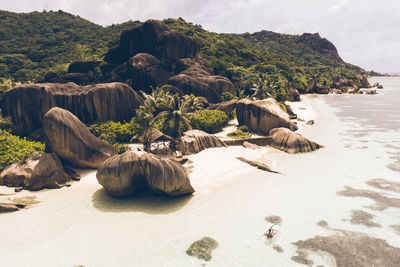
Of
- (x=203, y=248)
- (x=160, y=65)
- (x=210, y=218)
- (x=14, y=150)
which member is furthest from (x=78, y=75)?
(x=203, y=248)

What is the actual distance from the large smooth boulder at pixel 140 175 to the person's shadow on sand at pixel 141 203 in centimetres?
49

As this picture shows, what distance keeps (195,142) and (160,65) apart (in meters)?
31.3

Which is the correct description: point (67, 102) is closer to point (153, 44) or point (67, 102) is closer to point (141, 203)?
point (141, 203)

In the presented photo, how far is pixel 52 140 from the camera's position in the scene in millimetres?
22094

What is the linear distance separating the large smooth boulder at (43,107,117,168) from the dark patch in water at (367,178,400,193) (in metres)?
26.9

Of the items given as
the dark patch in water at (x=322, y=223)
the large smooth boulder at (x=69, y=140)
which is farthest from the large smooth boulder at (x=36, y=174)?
the dark patch in water at (x=322, y=223)

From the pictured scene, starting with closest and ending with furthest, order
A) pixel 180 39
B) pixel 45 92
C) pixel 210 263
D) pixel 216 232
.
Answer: pixel 210 263, pixel 216 232, pixel 45 92, pixel 180 39

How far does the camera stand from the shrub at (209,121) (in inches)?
1423

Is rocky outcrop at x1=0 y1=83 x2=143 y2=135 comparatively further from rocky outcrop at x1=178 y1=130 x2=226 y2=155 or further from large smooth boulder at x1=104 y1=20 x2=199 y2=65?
large smooth boulder at x1=104 y1=20 x2=199 y2=65

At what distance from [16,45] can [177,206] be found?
105 meters

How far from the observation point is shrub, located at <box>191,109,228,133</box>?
1423 inches

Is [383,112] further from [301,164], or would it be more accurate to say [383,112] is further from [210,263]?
[210,263]

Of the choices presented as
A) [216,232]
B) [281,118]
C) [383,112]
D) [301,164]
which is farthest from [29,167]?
[383,112]

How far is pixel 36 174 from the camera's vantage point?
20.2 metres
